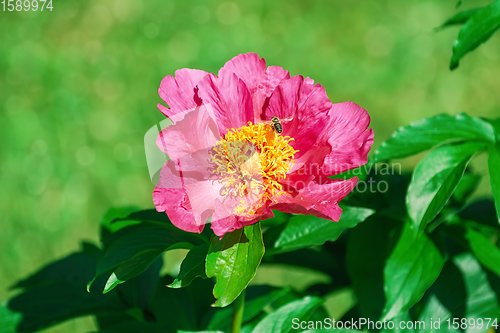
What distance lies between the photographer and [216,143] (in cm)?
86

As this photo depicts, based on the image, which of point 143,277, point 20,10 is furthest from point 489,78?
point 20,10

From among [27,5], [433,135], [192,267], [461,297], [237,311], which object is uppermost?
[27,5]

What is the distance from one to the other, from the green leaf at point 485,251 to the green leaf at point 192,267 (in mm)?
536

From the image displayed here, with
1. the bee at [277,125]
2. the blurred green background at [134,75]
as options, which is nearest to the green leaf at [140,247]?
the bee at [277,125]

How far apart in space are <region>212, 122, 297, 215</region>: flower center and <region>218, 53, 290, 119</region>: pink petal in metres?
0.05

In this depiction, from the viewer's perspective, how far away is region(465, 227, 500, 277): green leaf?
98cm

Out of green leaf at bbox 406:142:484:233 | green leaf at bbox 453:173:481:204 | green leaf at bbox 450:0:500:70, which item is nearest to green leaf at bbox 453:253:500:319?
green leaf at bbox 453:173:481:204

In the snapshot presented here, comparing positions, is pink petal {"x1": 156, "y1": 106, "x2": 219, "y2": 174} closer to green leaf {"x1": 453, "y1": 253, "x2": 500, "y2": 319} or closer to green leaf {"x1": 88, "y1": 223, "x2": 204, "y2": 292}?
green leaf {"x1": 88, "y1": 223, "x2": 204, "y2": 292}

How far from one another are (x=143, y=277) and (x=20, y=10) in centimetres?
231

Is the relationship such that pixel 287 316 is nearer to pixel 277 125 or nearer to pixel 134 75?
pixel 277 125

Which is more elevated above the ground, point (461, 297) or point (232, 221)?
point (232, 221)

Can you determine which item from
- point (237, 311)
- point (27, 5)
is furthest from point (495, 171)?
point (27, 5)

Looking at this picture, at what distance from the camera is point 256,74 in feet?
2.69

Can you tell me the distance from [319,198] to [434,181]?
0.23 m
